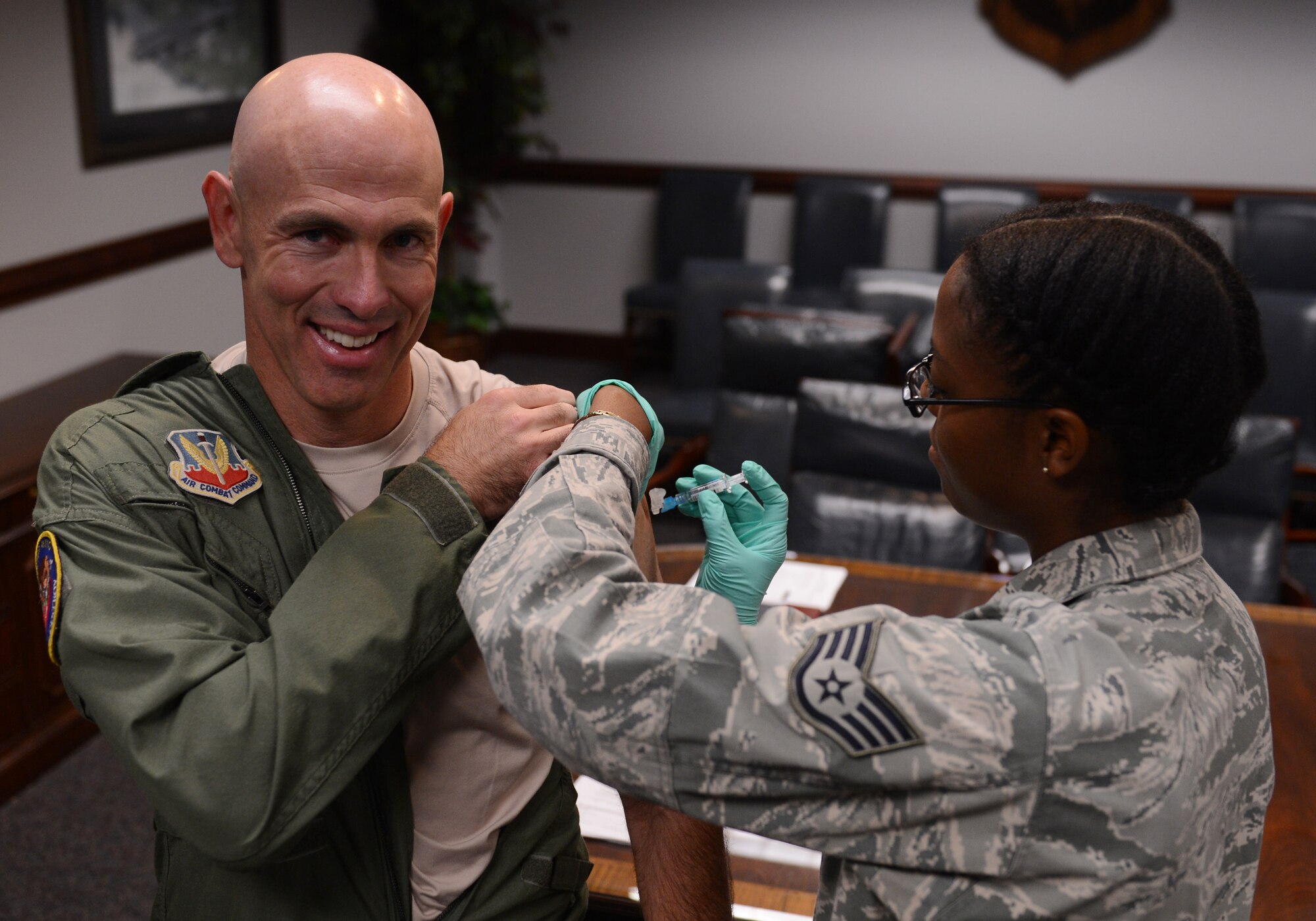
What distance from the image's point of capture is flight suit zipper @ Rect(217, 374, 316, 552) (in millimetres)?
1080

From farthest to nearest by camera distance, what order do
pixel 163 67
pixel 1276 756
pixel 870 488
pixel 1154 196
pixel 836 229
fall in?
pixel 836 229 → pixel 1154 196 → pixel 163 67 → pixel 870 488 → pixel 1276 756

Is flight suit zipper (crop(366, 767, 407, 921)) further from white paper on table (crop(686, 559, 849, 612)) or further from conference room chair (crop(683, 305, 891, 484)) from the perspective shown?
conference room chair (crop(683, 305, 891, 484))

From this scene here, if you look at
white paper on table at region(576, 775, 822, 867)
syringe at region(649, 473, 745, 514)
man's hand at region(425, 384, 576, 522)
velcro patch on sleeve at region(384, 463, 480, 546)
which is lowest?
white paper on table at region(576, 775, 822, 867)

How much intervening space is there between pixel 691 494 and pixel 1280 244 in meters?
5.45

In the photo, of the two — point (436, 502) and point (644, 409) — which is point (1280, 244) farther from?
point (436, 502)

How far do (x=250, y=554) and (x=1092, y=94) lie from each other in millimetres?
6100

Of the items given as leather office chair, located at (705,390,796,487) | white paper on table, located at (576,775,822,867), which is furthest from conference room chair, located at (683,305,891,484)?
white paper on table, located at (576,775,822,867)

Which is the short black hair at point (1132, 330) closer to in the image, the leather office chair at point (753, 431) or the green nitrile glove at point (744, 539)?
the green nitrile glove at point (744, 539)

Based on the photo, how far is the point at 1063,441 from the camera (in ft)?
2.74

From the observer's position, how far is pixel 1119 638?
31.2 inches

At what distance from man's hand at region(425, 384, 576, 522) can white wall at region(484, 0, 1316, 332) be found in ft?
18.8

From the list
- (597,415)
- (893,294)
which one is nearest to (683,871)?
(597,415)

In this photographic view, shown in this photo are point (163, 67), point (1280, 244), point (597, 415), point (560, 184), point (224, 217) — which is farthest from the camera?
point (560, 184)

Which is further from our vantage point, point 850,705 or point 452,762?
point 452,762
